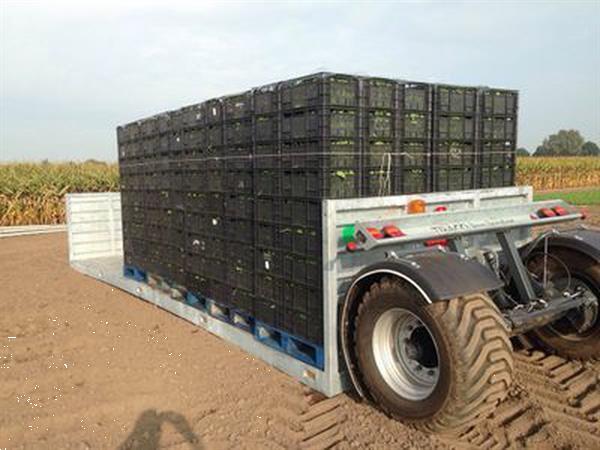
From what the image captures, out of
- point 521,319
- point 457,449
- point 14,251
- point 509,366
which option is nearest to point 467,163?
point 521,319

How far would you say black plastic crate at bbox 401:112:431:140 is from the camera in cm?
485

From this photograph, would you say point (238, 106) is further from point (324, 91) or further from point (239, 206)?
point (324, 91)

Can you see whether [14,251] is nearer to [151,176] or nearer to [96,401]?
[151,176]

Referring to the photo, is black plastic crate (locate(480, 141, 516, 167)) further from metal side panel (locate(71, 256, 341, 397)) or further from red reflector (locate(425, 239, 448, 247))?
metal side panel (locate(71, 256, 341, 397))

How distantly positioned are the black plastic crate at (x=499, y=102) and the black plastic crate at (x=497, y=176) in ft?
1.96

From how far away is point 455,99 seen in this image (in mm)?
5180

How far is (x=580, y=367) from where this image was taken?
486cm

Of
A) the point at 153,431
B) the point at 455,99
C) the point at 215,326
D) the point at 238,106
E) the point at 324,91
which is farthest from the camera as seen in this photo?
the point at 215,326

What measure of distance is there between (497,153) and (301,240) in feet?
8.63

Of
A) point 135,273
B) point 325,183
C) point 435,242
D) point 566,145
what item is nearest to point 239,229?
point 325,183

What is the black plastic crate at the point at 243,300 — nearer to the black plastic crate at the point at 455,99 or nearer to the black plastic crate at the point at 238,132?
the black plastic crate at the point at 238,132

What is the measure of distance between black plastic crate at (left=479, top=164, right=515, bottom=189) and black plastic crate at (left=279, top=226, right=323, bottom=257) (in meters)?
2.26

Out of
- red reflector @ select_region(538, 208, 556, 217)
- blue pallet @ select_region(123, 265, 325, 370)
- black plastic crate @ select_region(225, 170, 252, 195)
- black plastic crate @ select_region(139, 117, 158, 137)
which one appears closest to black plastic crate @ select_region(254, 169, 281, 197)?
black plastic crate @ select_region(225, 170, 252, 195)

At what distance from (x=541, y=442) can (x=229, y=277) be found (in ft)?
11.4
